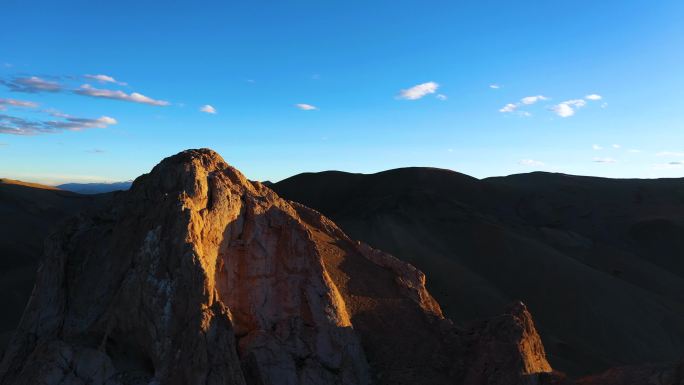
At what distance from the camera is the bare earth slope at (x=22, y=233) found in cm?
3266

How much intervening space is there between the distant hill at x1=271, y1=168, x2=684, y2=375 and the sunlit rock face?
15430mm

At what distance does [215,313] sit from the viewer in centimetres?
1055

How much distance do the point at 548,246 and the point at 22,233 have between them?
177ft

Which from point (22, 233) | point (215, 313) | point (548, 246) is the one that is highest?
point (215, 313)

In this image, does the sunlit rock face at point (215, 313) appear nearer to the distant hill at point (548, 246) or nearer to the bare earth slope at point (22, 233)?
the bare earth slope at point (22, 233)

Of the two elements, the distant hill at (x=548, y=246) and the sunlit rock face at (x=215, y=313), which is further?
the distant hill at (x=548, y=246)

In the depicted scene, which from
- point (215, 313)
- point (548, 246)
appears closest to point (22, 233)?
point (215, 313)

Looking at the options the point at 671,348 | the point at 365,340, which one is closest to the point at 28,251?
the point at 365,340

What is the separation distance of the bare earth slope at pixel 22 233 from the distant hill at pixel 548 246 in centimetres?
2641

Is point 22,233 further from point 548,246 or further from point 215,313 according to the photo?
point 548,246

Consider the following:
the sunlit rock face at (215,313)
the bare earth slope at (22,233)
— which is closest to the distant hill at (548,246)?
the sunlit rock face at (215,313)

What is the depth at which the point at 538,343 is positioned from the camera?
44.4ft

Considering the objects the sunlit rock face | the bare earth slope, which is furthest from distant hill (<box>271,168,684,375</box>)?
the bare earth slope

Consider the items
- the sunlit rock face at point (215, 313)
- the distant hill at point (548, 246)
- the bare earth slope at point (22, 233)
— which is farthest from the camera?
the distant hill at point (548, 246)
